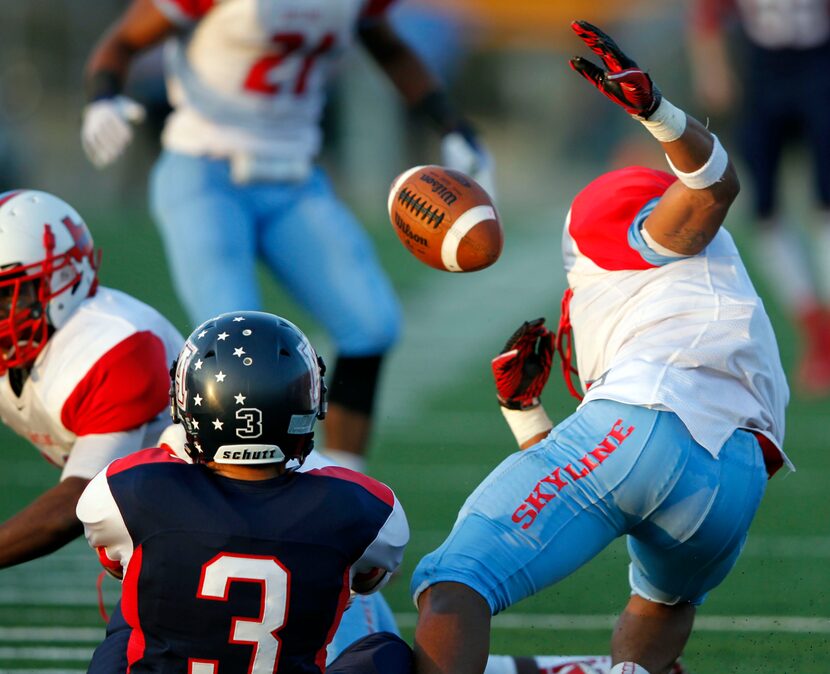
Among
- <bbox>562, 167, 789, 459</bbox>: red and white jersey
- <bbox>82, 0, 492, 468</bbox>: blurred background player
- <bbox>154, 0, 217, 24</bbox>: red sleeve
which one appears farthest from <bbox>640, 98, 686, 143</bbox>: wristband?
<bbox>154, 0, 217, 24</bbox>: red sleeve

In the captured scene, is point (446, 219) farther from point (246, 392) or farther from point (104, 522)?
point (104, 522)

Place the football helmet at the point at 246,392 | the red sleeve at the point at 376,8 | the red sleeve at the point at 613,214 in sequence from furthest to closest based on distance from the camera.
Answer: the red sleeve at the point at 376,8
the red sleeve at the point at 613,214
the football helmet at the point at 246,392

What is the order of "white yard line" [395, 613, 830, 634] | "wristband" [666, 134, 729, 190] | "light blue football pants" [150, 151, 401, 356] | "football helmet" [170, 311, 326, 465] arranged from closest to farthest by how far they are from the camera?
"football helmet" [170, 311, 326, 465]
"wristband" [666, 134, 729, 190]
"white yard line" [395, 613, 830, 634]
"light blue football pants" [150, 151, 401, 356]

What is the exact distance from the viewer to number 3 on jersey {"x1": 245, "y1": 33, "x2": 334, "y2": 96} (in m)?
5.14

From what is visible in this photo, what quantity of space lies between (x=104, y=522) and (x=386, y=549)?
1.69 feet

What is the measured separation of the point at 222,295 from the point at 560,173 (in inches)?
731

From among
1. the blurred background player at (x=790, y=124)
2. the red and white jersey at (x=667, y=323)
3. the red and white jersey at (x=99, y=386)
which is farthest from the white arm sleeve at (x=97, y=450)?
the blurred background player at (x=790, y=124)

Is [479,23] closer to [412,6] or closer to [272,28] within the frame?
[412,6]

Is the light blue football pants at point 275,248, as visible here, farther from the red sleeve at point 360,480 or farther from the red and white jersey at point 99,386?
the red sleeve at point 360,480

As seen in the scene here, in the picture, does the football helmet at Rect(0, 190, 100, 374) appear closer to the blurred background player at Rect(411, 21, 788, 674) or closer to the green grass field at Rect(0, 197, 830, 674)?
the green grass field at Rect(0, 197, 830, 674)

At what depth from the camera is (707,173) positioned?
3.02 m

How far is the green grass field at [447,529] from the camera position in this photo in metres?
4.15

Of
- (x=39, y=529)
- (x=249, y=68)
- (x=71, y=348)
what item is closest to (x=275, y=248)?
(x=249, y=68)

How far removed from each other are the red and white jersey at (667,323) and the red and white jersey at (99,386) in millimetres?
1033
